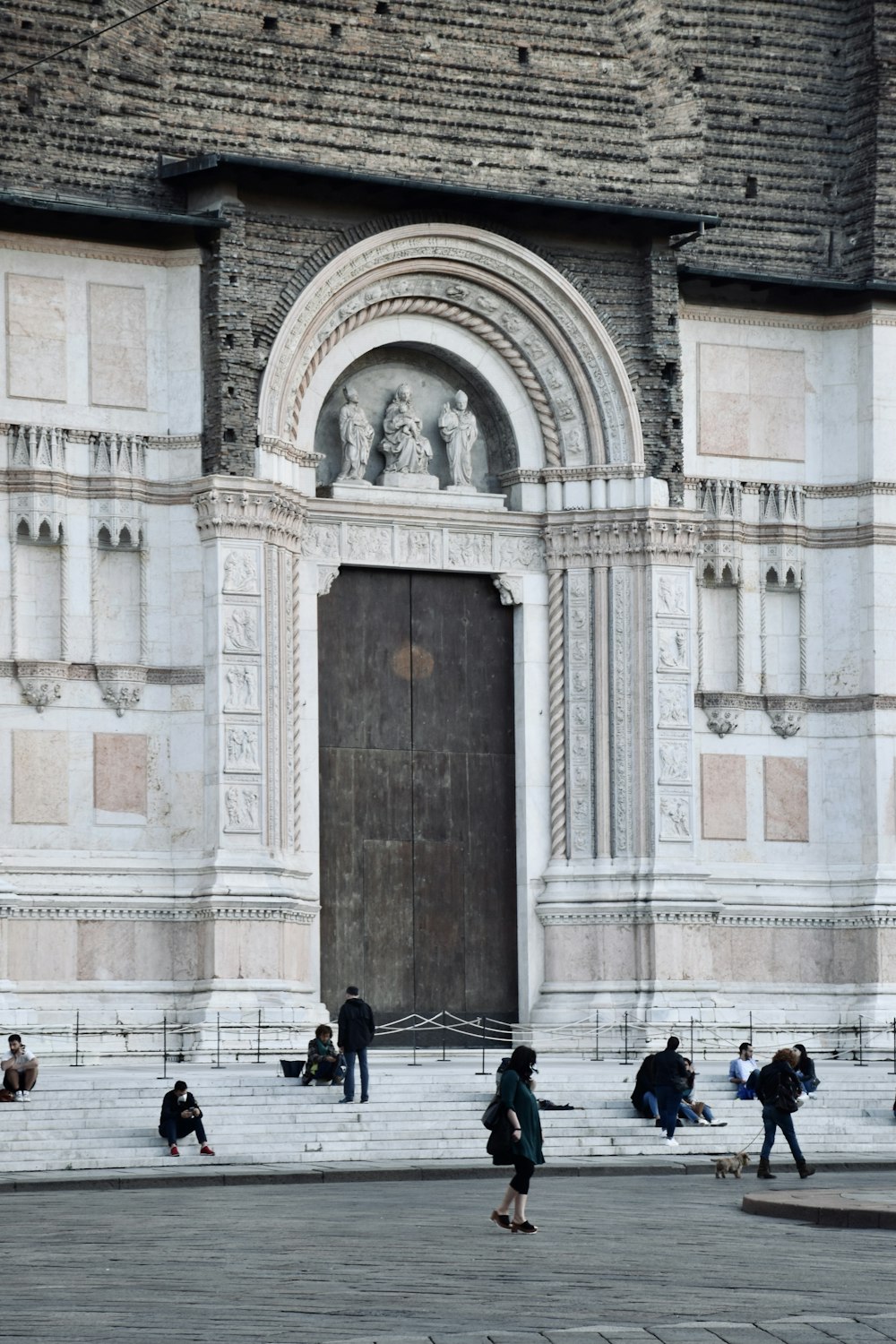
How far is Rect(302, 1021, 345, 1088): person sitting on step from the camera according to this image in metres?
28.6

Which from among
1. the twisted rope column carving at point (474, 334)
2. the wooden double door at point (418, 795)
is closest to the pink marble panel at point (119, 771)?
the wooden double door at point (418, 795)

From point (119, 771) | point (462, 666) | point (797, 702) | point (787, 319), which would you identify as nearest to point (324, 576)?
point (462, 666)

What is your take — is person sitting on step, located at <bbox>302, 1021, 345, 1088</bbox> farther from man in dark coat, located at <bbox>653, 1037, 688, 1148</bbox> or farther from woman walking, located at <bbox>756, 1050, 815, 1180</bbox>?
woman walking, located at <bbox>756, 1050, 815, 1180</bbox>

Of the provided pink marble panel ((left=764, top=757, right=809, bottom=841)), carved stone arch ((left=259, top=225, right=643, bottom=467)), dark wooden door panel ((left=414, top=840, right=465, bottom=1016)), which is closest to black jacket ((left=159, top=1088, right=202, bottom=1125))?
dark wooden door panel ((left=414, top=840, right=465, bottom=1016))

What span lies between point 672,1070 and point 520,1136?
8.29 metres

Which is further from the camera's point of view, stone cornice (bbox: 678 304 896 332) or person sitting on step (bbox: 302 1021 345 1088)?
stone cornice (bbox: 678 304 896 332)

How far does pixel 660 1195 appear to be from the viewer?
23.3 metres

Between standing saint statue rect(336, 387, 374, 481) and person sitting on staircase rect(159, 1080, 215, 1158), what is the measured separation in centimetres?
1012

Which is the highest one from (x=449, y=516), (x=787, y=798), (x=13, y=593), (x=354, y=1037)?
(x=449, y=516)

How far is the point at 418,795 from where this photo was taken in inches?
1350

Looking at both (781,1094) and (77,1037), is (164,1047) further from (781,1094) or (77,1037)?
(781,1094)

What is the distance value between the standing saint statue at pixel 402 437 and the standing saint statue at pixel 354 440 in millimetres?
368

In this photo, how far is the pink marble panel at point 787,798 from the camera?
117 ft

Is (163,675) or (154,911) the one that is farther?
(163,675)
